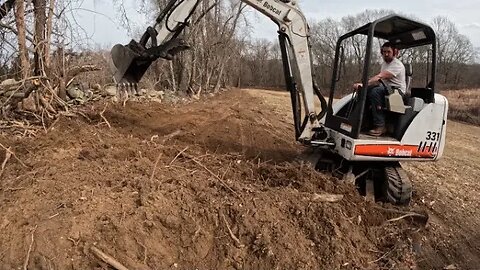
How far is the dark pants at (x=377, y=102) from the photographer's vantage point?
6132 millimetres

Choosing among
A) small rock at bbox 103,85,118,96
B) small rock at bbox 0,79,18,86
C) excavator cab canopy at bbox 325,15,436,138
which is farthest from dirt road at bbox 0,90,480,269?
small rock at bbox 103,85,118,96

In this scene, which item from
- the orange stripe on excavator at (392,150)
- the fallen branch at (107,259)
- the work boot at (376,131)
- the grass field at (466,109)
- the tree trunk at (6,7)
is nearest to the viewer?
the fallen branch at (107,259)

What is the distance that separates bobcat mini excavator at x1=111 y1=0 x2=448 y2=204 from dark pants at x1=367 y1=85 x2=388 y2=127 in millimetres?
91

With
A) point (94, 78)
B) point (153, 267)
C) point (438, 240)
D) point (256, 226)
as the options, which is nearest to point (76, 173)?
point (153, 267)

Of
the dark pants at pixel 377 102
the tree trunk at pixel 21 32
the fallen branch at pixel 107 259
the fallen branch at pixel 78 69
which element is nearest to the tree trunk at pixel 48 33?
the tree trunk at pixel 21 32

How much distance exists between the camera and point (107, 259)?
→ 13.2 feet

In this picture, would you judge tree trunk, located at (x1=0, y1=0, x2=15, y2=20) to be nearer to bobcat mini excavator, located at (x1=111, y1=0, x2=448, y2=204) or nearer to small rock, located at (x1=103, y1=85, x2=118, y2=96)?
A: small rock, located at (x1=103, y1=85, x2=118, y2=96)

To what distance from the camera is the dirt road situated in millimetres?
4250

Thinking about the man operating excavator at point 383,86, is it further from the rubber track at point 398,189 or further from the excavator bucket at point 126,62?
the excavator bucket at point 126,62

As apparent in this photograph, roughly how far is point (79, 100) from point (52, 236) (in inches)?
224

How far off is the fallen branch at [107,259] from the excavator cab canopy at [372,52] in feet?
11.1

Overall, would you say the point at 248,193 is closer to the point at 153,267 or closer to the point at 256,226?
the point at 256,226

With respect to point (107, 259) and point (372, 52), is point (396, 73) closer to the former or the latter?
point (372, 52)

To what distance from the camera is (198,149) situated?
→ 23.3 feet
